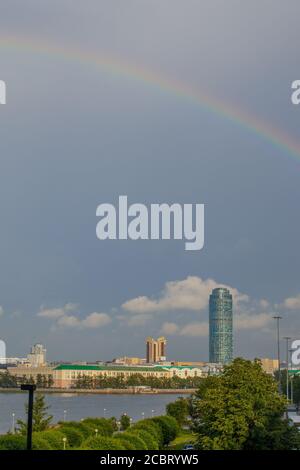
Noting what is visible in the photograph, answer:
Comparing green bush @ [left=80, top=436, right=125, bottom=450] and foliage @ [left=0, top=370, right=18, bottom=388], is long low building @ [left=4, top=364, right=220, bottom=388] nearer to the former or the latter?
foliage @ [left=0, top=370, right=18, bottom=388]

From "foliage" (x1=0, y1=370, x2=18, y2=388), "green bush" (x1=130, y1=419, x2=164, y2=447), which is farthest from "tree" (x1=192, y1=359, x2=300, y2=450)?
"foliage" (x1=0, y1=370, x2=18, y2=388)

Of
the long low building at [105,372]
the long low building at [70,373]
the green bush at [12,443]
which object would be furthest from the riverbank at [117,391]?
the green bush at [12,443]

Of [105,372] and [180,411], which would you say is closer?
[180,411]

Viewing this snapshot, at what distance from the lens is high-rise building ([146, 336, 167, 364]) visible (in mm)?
155375

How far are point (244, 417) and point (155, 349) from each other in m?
143

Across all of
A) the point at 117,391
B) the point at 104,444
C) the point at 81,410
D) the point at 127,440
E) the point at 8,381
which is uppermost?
the point at 104,444

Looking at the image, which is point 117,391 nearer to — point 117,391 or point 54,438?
point 117,391

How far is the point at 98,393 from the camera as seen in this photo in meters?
93.7

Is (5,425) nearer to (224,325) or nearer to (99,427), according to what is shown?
(99,427)

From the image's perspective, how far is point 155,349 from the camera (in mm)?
155750

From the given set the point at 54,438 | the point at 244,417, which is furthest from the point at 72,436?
the point at 244,417

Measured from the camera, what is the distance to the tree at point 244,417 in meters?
13.9

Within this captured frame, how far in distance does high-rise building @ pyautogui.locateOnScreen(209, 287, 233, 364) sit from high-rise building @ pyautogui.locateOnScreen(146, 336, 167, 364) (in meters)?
13.8
